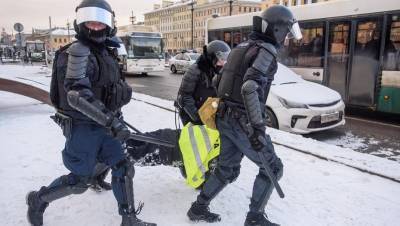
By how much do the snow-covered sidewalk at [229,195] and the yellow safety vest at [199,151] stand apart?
35 centimetres

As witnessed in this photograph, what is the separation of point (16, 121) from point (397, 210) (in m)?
6.54

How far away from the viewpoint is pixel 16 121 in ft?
23.4

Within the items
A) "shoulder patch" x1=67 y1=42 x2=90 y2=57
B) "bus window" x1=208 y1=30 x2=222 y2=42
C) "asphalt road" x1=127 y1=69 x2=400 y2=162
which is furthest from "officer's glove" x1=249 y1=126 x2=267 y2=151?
"bus window" x1=208 y1=30 x2=222 y2=42

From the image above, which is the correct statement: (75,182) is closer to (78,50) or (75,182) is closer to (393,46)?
(78,50)

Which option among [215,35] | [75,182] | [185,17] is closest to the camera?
[75,182]

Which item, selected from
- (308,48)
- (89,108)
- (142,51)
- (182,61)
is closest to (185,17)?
(182,61)

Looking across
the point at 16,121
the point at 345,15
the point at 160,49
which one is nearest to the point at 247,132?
the point at 16,121

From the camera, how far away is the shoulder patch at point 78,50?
256 cm

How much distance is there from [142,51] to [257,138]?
19.9 metres

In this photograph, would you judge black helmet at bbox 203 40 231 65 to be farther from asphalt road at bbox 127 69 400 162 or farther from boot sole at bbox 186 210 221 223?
asphalt road at bbox 127 69 400 162

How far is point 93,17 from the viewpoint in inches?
105

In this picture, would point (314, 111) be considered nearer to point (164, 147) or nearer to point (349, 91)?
point (349, 91)

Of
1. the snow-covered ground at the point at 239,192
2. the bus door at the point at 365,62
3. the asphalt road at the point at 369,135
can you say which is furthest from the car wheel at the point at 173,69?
the snow-covered ground at the point at 239,192

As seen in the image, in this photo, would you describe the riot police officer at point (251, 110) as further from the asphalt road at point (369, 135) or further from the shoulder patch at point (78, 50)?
the asphalt road at point (369, 135)
